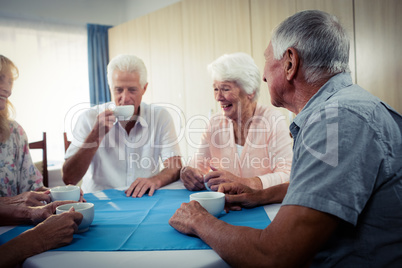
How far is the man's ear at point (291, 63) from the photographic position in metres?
0.96

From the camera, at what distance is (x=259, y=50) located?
3.13 m

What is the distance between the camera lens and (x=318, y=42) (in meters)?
0.92

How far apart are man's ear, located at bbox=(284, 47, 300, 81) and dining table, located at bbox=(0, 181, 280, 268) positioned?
0.47 metres

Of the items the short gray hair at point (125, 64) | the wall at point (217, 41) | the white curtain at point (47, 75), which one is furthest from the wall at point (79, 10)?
the short gray hair at point (125, 64)

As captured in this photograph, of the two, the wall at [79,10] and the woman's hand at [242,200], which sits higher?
the wall at [79,10]

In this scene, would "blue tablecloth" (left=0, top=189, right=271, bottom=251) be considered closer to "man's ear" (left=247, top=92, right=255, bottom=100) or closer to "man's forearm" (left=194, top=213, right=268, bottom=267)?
"man's forearm" (left=194, top=213, right=268, bottom=267)

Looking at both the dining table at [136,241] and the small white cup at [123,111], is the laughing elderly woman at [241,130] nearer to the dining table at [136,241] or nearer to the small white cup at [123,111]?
the small white cup at [123,111]

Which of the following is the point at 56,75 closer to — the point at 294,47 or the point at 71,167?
the point at 71,167

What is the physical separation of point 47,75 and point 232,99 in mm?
3574

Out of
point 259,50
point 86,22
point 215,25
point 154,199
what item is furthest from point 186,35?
point 154,199

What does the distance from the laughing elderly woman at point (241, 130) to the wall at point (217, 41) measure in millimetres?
965

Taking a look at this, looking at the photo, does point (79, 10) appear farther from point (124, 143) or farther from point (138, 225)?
point (138, 225)

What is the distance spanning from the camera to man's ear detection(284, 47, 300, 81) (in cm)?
96

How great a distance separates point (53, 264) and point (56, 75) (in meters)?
4.47
